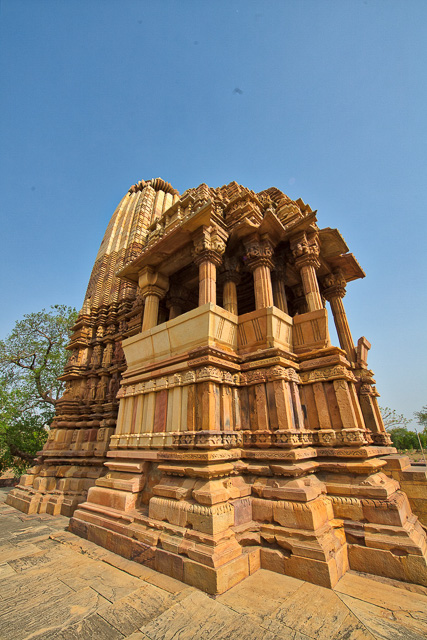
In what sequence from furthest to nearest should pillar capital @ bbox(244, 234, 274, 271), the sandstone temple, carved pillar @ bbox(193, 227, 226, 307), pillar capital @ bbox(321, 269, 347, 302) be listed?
pillar capital @ bbox(321, 269, 347, 302)
pillar capital @ bbox(244, 234, 274, 271)
carved pillar @ bbox(193, 227, 226, 307)
the sandstone temple

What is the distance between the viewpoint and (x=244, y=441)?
5723 millimetres

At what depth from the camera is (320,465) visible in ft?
17.5

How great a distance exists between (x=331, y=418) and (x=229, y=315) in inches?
125

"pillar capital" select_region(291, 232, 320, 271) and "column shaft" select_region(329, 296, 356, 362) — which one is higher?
"pillar capital" select_region(291, 232, 320, 271)

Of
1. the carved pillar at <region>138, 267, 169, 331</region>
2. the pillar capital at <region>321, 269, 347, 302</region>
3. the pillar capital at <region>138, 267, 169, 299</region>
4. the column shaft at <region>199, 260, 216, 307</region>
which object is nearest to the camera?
the column shaft at <region>199, 260, 216, 307</region>

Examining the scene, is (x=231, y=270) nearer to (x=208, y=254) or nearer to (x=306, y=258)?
(x=208, y=254)

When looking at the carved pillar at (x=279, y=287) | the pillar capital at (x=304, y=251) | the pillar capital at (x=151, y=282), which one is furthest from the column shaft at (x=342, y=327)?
the pillar capital at (x=151, y=282)

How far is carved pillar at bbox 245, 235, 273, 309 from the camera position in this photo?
7.18 metres

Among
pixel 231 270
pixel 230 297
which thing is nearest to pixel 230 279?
pixel 231 270

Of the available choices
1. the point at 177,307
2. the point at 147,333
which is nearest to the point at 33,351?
the point at 177,307

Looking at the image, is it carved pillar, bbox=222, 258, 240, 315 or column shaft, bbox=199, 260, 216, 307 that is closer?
column shaft, bbox=199, 260, 216, 307

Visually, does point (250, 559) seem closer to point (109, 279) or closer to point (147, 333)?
point (147, 333)

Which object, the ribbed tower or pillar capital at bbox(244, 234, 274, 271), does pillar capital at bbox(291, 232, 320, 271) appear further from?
the ribbed tower

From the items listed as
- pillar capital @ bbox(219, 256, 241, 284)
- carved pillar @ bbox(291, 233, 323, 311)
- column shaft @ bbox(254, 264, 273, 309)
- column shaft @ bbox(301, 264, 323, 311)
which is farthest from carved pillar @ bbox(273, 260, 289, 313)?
column shaft @ bbox(254, 264, 273, 309)
